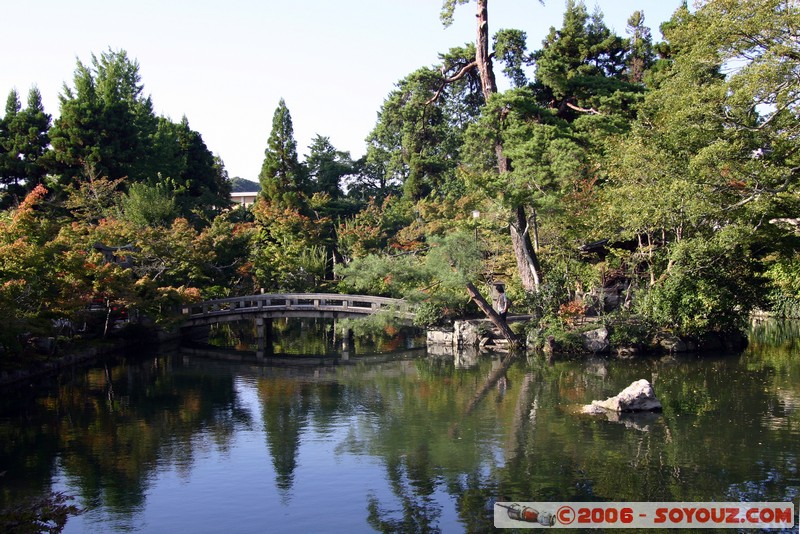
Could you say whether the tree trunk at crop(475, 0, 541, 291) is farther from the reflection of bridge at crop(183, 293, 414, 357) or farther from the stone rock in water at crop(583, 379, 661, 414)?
the stone rock in water at crop(583, 379, 661, 414)

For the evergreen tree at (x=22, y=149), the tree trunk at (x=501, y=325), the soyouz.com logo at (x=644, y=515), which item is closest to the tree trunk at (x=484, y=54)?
the tree trunk at (x=501, y=325)

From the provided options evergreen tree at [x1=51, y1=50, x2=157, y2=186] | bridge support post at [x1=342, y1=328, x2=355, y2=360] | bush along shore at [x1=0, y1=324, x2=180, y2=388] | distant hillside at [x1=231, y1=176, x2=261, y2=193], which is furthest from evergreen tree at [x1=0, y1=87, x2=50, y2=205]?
distant hillside at [x1=231, y1=176, x2=261, y2=193]

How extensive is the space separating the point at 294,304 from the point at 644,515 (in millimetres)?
19355

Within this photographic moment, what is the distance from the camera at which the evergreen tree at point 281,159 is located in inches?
1478

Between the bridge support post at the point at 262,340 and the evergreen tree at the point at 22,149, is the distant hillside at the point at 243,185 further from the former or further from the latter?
the bridge support post at the point at 262,340

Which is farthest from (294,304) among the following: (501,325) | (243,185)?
(243,185)

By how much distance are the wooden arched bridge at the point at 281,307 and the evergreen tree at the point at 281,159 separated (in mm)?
10007

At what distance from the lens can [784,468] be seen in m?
11.7

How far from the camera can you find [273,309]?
91.1 feet

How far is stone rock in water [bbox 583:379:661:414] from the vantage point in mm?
15453

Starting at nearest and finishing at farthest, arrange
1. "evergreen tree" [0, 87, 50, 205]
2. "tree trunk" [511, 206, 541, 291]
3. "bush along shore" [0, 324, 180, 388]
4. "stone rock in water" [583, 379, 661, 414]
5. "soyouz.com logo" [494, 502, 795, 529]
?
"soyouz.com logo" [494, 502, 795, 529] < "stone rock in water" [583, 379, 661, 414] < "bush along shore" [0, 324, 180, 388] < "tree trunk" [511, 206, 541, 291] < "evergreen tree" [0, 87, 50, 205]


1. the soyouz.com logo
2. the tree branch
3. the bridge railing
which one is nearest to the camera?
the soyouz.com logo

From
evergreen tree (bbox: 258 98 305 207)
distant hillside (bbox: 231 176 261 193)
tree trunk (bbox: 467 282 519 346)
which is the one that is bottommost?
tree trunk (bbox: 467 282 519 346)

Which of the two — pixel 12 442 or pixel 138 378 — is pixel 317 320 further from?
pixel 12 442
